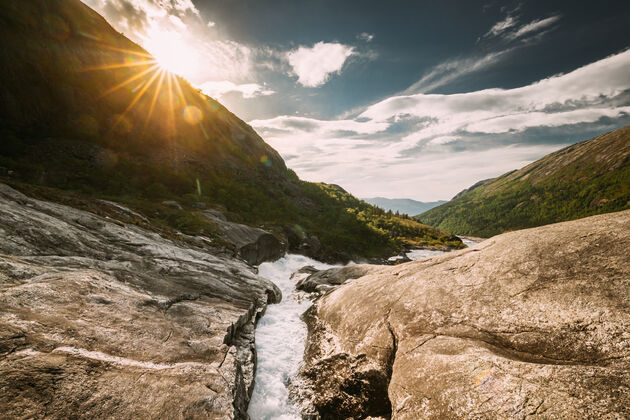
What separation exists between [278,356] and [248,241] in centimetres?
2343

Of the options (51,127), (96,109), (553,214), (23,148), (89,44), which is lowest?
(553,214)

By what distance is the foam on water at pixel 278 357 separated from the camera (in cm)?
895

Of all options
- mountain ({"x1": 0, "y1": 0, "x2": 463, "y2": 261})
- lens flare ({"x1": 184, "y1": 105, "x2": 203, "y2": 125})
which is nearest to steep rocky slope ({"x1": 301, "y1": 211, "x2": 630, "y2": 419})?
mountain ({"x1": 0, "y1": 0, "x2": 463, "y2": 261})

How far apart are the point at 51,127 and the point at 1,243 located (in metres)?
56.8

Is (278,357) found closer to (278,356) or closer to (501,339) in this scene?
(278,356)

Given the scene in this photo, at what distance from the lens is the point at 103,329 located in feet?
22.7

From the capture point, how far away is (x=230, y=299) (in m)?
14.4

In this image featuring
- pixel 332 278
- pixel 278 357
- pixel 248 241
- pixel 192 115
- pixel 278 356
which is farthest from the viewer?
pixel 192 115

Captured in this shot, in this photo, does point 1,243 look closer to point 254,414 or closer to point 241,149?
point 254,414

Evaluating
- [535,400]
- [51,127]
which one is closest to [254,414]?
[535,400]

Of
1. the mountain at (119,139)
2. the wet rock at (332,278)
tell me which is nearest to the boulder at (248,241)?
the mountain at (119,139)

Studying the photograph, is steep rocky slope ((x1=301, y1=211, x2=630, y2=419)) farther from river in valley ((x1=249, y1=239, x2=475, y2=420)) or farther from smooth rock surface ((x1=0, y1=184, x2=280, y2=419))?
smooth rock surface ((x1=0, y1=184, x2=280, y2=419))

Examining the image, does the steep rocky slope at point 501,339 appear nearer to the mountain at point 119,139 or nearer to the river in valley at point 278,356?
the river in valley at point 278,356

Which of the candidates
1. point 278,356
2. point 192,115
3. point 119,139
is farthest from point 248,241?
point 192,115
